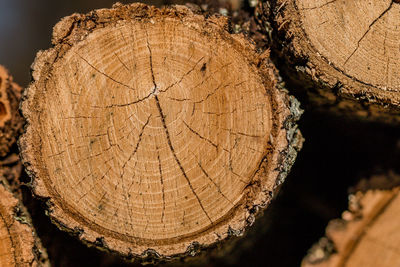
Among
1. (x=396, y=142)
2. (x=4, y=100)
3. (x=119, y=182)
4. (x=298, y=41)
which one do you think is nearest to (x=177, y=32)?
(x=298, y=41)

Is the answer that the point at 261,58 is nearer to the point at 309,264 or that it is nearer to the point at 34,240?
the point at 309,264

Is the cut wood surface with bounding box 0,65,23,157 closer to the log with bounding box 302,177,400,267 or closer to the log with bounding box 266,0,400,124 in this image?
the log with bounding box 266,0,400,124

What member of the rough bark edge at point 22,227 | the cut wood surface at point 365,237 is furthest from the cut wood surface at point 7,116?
the cut wood surface at point 365,237

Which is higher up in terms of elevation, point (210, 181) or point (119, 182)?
point (119, 182)

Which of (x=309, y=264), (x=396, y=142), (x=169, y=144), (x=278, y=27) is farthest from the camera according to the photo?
(x=396, y=142)

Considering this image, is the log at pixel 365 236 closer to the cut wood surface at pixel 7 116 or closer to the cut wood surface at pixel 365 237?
the cut wood surface at pixel 365 237

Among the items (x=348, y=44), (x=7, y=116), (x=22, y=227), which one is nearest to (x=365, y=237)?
(x=348, y=44)

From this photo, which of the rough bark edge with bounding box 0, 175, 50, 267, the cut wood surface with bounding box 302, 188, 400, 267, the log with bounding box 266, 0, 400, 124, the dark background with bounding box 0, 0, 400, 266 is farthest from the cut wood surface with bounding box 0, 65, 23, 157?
the cut wood surface with bounding box 302, 188, 400, 267
